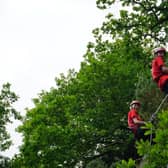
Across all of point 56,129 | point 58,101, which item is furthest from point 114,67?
point 56,129

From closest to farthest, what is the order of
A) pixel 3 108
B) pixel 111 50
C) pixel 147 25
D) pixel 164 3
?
pixel 164 3
pixel 147 25
pixel 3 108
pixel 111 50

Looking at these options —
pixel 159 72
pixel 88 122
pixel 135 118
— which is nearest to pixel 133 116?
pixel 135 118

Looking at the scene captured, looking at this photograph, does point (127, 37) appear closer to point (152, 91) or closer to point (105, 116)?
point (152, 91)

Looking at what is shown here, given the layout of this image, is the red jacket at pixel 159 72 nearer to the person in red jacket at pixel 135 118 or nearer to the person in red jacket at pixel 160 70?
the person in red jacket at pixel 160 70

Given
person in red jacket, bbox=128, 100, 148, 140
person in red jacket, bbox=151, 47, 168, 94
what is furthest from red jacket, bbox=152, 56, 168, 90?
person in red jacket, bbox=128, 100, 148, 140

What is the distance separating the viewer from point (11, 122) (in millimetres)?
35875

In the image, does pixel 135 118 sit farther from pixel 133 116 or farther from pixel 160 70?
pixel 160 70

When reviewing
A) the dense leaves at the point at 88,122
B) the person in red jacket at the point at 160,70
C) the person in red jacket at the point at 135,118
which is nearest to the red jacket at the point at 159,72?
the person in red jacket at the point at 160,70

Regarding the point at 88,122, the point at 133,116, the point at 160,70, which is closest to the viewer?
the point at 160,70

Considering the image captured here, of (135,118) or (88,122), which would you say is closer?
(135,118)

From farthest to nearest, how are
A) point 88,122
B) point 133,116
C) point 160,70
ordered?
point 88,122, point 133,116, point 160,70

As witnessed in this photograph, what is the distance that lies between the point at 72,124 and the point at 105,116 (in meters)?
2.49

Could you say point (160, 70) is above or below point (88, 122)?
below

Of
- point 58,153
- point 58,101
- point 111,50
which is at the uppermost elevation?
point 111,50
